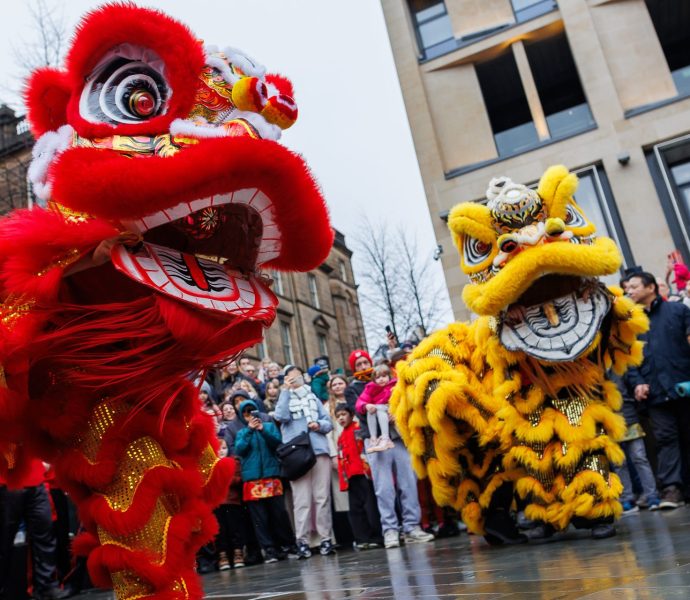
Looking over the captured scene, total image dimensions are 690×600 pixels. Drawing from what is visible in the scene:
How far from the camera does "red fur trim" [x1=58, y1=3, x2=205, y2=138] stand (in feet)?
8.03

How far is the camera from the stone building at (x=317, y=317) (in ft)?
101

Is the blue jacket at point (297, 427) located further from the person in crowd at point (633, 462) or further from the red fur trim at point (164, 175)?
the red fur trim at point (164, 175)

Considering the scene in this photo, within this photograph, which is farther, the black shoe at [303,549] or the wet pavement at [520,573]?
the black shoe at [303,549]

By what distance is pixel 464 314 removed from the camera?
47.5ft

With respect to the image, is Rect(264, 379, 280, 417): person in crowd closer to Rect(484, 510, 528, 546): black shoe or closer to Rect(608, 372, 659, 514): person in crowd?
Rect(608, 372, 659, 514): person in crowd

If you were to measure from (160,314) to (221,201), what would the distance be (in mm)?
431

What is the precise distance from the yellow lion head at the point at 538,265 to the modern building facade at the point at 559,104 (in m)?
10.2

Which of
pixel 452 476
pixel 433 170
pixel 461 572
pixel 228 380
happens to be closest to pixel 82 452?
pixel 461 572

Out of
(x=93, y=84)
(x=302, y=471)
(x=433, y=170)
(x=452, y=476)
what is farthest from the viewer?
(x=433, y=170)

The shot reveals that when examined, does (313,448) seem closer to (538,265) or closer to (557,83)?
(538,265)

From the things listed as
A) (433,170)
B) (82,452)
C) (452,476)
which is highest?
(433,170)

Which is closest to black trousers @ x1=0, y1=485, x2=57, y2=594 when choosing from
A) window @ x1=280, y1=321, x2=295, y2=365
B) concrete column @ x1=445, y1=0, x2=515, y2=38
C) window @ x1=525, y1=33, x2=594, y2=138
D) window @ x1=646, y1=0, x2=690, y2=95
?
window @ x1=525, y1=33, x2=594, y2=138

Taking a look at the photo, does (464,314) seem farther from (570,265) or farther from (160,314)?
(160,314)

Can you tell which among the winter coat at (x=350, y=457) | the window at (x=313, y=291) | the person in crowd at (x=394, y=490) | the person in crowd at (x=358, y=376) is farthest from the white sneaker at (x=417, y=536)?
the window at (x=313, y=291)
